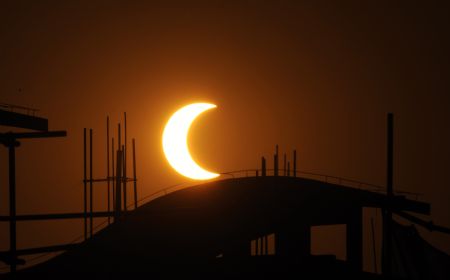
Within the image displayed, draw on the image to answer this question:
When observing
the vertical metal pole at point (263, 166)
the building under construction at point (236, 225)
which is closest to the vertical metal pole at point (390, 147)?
the building under construction at point (236, 225)

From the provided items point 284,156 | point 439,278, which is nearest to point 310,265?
point 439,278

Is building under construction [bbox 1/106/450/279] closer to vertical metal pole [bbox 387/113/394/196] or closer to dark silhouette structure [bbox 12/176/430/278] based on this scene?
dark silhouette structure [bbox 12/176/430/278]

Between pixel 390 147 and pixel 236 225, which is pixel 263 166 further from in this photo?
pixel 390 147

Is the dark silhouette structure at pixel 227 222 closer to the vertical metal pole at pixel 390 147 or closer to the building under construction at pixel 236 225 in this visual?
the building under construction at pixel 236 225

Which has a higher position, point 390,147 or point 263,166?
point 390,147

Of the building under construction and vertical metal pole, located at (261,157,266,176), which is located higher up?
vertical metal pole, located at (261,157,266,176)

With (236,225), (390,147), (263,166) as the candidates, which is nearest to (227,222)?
(236,225)

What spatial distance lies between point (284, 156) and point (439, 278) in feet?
37.1

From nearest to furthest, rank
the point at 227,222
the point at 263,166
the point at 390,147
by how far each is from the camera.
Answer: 1. the point at 390,147
2. the point at 227,222
3. the point at 263,166

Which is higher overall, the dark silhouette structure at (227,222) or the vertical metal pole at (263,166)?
the vertical metal pole at (263,166)

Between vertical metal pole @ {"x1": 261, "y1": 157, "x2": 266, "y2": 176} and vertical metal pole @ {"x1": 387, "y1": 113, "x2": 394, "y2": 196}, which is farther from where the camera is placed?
vertical metal pole @ {"x1": 261, "y1": 157, "x2": 266, "y2": 176}

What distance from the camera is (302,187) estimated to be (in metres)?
25.2

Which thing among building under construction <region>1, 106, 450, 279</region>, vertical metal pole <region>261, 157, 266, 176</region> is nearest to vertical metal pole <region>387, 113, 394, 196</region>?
building under construction <region>1, 106, 450, 279</region>

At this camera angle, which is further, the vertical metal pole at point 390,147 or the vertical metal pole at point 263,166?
the vertical metal pole at point 263,166
